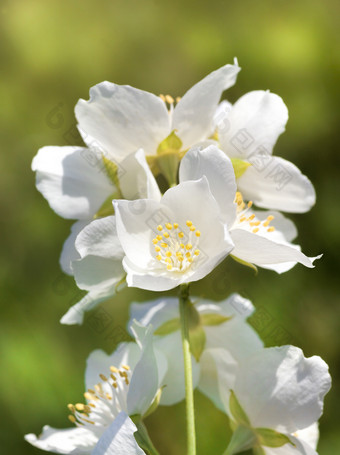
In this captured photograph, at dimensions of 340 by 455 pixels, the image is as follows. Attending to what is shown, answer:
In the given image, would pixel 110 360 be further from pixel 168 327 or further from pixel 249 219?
pixel 249 219

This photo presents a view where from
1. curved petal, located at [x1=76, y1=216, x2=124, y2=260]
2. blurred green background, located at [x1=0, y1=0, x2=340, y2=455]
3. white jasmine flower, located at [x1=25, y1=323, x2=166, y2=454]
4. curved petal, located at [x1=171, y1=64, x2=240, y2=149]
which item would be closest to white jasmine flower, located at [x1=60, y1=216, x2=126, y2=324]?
curved petal, located at [x1=76, y1=216, x2=124, y2=260]

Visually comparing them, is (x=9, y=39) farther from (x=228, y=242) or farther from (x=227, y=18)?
(x=228, y=242)

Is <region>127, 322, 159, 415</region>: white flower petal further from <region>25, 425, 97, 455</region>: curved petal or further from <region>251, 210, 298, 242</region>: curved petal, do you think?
<region>251, 210, 298, 242</region>: curved petal

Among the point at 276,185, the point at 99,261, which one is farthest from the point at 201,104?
the point at 99,261

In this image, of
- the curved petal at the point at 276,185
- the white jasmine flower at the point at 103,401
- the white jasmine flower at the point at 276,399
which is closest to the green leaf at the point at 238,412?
the white jasmine flower at the point at 276,399

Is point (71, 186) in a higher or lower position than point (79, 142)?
higher

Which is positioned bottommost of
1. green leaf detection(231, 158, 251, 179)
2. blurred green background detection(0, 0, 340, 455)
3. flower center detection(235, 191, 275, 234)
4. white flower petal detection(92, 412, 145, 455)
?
blurred green background detection(0, 0, 340, 455)
